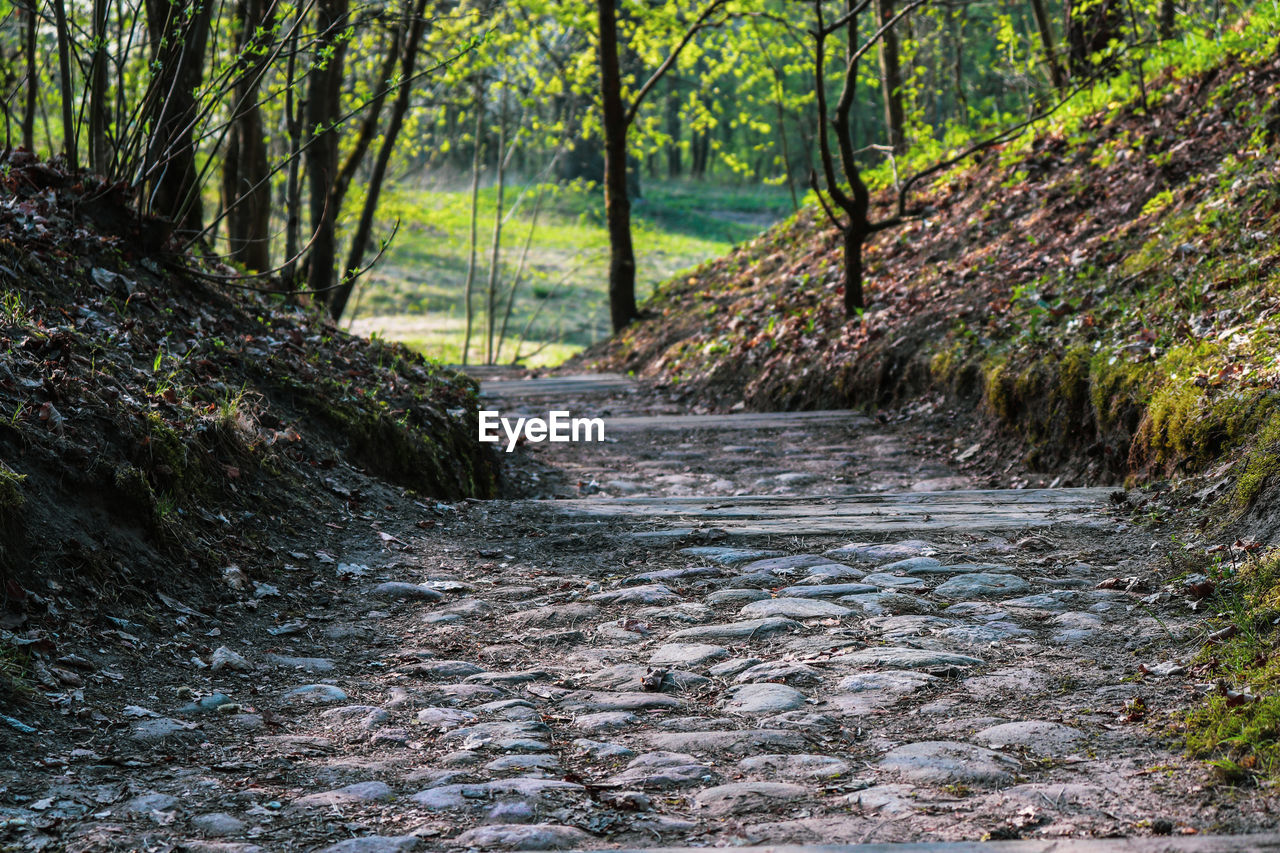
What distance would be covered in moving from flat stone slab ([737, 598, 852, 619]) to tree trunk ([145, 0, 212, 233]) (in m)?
4.24

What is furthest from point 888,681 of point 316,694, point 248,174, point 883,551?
point 248,174

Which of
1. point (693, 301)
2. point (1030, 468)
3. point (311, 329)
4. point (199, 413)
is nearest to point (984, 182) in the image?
point (693, 301)

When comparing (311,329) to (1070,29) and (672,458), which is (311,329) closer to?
(672,458)

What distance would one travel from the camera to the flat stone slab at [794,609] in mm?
4218

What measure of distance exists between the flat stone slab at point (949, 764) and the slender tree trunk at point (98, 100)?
561cm

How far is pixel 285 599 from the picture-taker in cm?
451

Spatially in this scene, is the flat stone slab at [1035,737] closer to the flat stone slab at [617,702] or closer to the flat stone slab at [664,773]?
the flat stone slab at [664,773]

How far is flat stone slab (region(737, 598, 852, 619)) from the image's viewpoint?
4.22m

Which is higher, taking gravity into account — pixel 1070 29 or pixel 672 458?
pixel 1070 29

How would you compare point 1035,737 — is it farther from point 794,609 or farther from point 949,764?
point 794,609

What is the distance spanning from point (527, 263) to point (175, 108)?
28.8 m

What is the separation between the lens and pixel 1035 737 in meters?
2.99

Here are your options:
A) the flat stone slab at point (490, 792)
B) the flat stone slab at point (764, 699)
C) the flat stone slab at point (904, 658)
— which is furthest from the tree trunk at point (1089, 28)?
the flat stone slab at point (490, 792)

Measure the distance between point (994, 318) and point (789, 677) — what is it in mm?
5865
